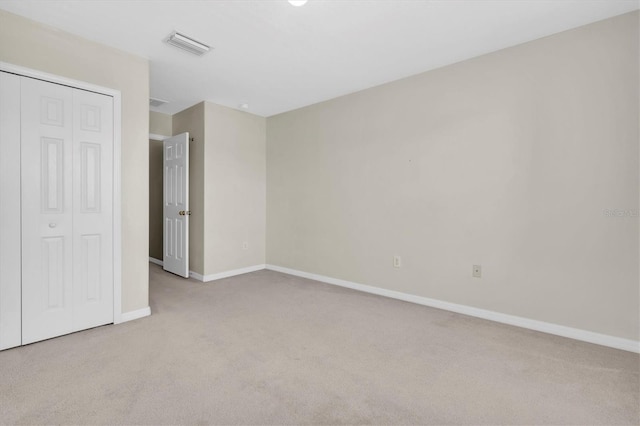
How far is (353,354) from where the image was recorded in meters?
2.34

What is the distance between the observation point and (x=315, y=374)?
2.05m

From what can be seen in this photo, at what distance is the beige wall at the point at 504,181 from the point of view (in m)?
2.44

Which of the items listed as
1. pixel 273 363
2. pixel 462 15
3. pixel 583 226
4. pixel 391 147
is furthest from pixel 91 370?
pixel 583 226

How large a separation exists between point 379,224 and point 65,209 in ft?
10.2

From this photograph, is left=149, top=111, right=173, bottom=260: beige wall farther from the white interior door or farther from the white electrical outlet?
the white electrical outlet

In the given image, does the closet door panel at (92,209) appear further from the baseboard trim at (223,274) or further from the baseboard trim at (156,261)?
the baseboard trim at (156,261)

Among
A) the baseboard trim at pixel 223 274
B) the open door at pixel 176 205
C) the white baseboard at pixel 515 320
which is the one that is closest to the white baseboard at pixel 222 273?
the baseboard trim at pixel 223 274

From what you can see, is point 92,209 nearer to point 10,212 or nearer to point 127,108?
point 10,212

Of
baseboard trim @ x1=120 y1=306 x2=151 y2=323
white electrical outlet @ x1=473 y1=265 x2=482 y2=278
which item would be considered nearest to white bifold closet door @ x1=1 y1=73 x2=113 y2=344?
baseboard trim @ x1=120 y1=306 x2=151 y2=323

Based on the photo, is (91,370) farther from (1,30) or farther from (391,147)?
(391,147)

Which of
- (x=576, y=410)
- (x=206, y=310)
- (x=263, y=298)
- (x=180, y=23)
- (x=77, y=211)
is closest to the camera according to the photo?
(x=576, y=410)

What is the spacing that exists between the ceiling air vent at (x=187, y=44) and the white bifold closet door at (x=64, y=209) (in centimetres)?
79

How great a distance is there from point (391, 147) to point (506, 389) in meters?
2.61

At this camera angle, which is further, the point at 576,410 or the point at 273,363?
the point at 273,363
